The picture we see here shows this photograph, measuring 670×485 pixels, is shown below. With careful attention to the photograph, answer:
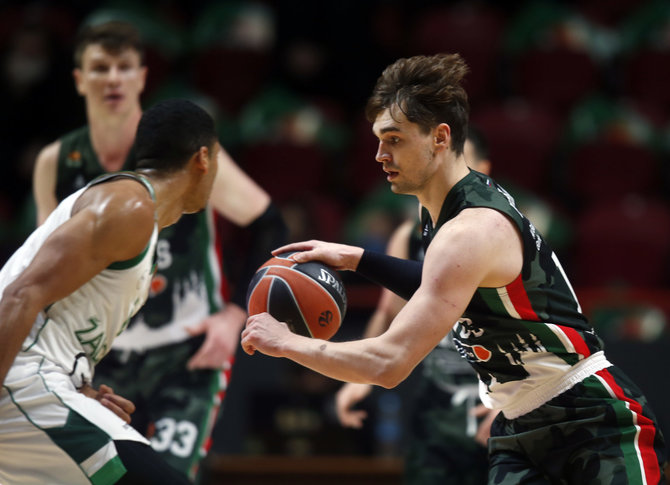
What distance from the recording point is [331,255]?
3264 mm

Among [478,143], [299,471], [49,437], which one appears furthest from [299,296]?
[299,471]

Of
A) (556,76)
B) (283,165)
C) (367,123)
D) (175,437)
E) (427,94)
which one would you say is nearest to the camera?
(427,94)

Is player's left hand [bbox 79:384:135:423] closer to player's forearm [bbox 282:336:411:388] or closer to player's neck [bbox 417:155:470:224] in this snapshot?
player's forearm [bbox 282:336:411:388]

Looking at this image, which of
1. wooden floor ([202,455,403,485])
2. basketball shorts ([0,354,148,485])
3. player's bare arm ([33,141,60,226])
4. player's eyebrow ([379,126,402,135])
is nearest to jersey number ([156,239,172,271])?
player's bare arm ([33,141,60,226])

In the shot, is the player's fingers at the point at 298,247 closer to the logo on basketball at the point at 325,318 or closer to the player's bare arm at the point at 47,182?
the logo on basketball at the point at 325,318

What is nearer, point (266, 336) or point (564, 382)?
point (266, 336)

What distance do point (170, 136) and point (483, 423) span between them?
6.56 ft

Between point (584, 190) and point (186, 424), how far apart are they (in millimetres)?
5673

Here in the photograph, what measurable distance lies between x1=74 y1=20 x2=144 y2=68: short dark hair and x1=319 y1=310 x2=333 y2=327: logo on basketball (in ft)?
6.88

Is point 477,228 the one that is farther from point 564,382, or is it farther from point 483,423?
point 483,423

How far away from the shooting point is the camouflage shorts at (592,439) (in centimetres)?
302

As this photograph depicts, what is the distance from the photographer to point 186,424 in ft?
14.3

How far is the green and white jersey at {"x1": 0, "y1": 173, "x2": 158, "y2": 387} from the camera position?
302cm

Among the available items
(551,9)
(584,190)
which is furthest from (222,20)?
(584,190)
